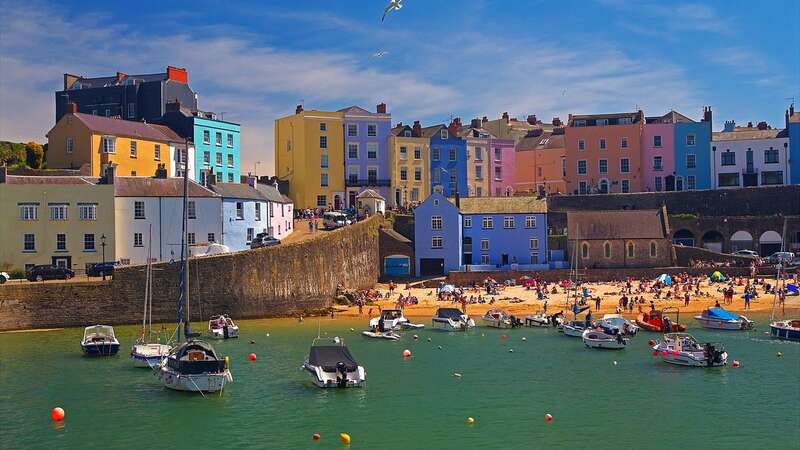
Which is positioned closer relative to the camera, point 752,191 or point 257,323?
point 257,323

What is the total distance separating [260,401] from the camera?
119 ft

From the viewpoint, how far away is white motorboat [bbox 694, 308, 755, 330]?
180 feet

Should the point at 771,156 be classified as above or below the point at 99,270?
above

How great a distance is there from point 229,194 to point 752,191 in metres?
48.3

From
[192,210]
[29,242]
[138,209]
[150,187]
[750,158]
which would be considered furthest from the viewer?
[750,158]

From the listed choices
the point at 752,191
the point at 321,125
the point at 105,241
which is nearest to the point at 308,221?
the point at 321,125

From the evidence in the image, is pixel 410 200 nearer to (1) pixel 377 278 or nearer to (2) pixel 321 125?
(2) pixel 321 125

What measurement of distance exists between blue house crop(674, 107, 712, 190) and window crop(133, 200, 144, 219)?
176 feet

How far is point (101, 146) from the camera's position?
6975cm

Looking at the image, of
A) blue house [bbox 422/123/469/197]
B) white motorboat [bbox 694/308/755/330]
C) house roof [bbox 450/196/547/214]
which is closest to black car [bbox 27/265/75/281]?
house roof [bbox 450/196/547/214]

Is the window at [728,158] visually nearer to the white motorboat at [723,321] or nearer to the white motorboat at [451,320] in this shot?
the white motorboat at [723,321]

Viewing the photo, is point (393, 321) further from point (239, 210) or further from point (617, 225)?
point (617, 225)

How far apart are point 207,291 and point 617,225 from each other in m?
35.2

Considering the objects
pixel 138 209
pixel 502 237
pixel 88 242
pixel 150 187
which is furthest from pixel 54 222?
pixel 502 237
